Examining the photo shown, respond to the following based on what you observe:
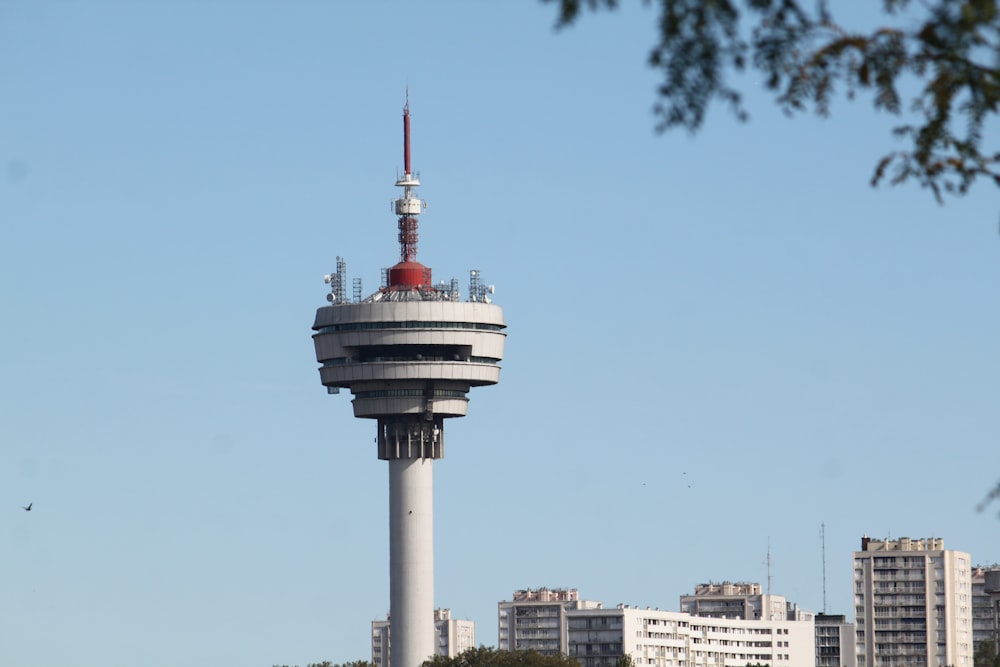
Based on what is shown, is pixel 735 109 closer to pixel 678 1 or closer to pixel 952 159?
pixel 678 1

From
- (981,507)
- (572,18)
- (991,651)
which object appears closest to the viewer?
(572,18)

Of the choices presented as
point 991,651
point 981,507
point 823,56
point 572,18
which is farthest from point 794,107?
point 991,651

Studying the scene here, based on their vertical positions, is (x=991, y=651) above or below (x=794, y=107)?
below

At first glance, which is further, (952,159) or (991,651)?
(991,651)

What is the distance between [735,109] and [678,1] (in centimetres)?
155

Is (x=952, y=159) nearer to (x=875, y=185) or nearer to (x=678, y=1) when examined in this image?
(x=875, y=185)

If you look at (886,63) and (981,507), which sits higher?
(886,63)

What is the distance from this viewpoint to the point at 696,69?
2873cm

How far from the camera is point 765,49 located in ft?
95.5

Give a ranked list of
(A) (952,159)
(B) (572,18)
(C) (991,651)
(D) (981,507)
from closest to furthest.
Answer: (B) (572,18)
(A) (952,159)
(D) (981,507)
(C) (991,651)

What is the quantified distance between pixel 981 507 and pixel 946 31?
8486mm

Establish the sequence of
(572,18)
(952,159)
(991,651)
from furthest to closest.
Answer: (991,651) → (952,159) → (572,18)

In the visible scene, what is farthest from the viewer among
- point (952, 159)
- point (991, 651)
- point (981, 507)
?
point (991, 651)

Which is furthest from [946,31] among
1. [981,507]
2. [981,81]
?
[981,507]
